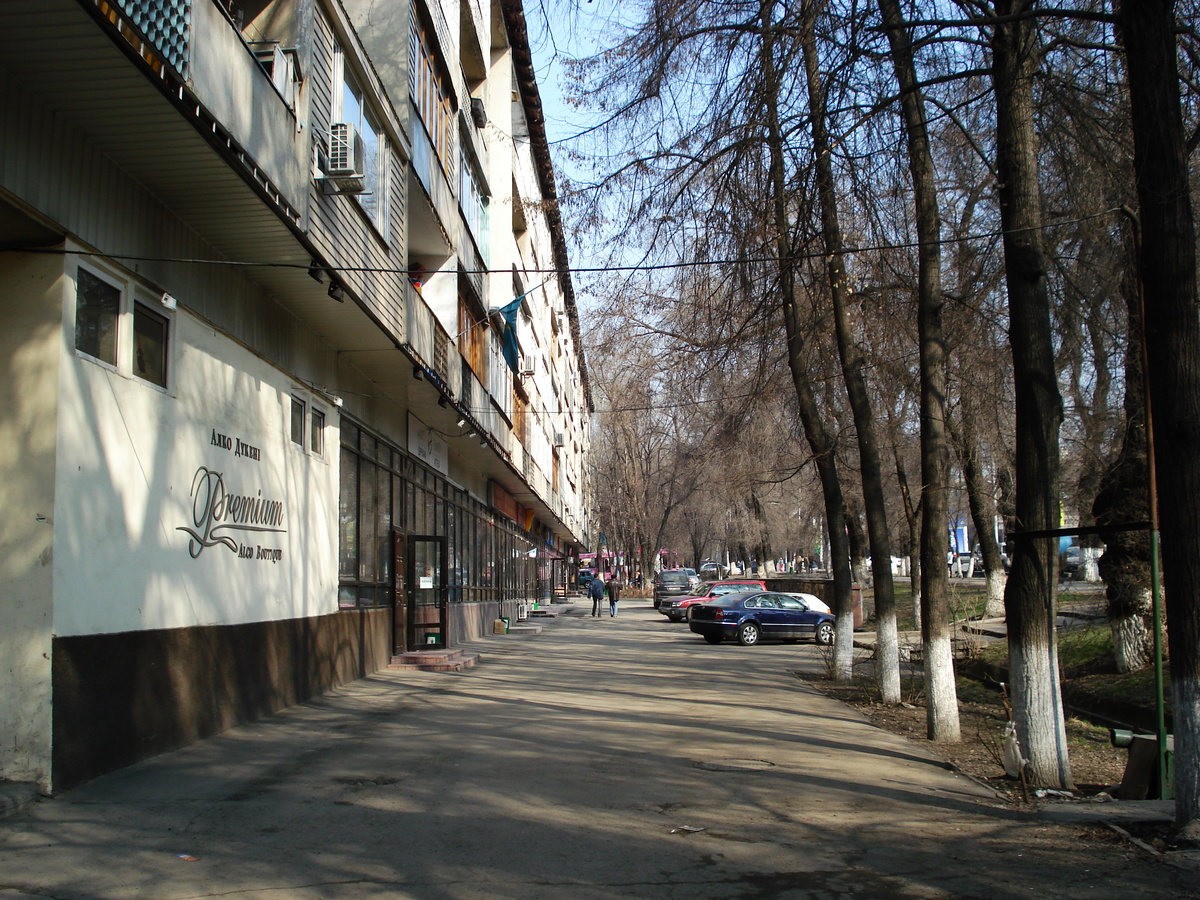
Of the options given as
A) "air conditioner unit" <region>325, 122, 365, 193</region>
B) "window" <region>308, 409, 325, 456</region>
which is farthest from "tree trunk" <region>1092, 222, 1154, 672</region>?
"window" <region>308, 409, 325, 456</region>

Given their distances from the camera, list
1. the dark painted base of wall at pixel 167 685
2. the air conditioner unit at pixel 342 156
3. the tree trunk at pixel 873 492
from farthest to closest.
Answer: the tree trunk at pixel 873 492 < the air conditioner unit at pixel 342 156 < the dark painted base of wall at pixel 167 685

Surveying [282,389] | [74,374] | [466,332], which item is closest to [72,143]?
[74,374]

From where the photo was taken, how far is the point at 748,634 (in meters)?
27.3

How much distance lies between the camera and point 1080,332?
12.4 m

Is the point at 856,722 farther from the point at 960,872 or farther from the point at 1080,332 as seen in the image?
the point at 960,872

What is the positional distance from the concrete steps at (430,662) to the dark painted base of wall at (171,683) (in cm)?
356

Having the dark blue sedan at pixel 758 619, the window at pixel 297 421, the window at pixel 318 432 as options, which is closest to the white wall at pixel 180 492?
the window at pixel 297 421

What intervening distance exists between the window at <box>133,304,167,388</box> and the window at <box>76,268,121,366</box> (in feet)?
1.03

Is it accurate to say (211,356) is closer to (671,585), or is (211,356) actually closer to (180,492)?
(180,492)

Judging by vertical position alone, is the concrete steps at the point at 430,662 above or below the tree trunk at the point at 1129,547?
below

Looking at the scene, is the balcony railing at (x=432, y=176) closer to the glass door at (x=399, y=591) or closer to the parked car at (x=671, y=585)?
the glass door at (x=399, y=591)

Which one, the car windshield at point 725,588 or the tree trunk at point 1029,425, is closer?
the tree trunk at point 1029,425

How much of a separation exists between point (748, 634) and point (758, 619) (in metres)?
0.52

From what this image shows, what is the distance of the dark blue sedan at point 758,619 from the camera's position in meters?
27.2
